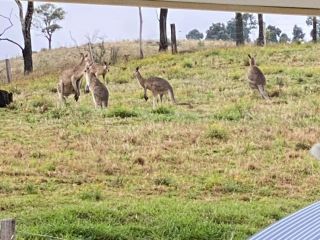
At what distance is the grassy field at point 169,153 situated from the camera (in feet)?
10.4

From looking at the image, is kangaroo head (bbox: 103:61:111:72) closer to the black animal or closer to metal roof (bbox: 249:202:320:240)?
the black animal

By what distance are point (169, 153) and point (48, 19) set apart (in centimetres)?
92

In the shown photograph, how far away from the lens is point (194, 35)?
3420 millimetres

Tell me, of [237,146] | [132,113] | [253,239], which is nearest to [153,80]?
[132,113]

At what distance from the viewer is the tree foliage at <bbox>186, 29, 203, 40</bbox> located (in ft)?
11.1

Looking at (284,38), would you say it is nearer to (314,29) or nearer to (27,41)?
(314,29)

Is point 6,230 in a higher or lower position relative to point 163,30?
lower

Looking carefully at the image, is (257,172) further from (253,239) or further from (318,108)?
(253,239)

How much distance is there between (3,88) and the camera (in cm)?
321

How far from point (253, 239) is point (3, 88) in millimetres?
1771

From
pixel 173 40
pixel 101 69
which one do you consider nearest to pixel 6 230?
pixel 101 69

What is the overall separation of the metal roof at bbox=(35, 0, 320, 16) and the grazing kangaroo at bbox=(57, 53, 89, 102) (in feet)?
1.09

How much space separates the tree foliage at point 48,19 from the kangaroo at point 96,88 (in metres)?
0.26

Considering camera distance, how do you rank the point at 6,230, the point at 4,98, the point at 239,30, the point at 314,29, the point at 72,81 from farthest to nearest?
the point at 314,29, the point at 239,30, the point at 72,81, the point at 4,98, the point at 6,230
